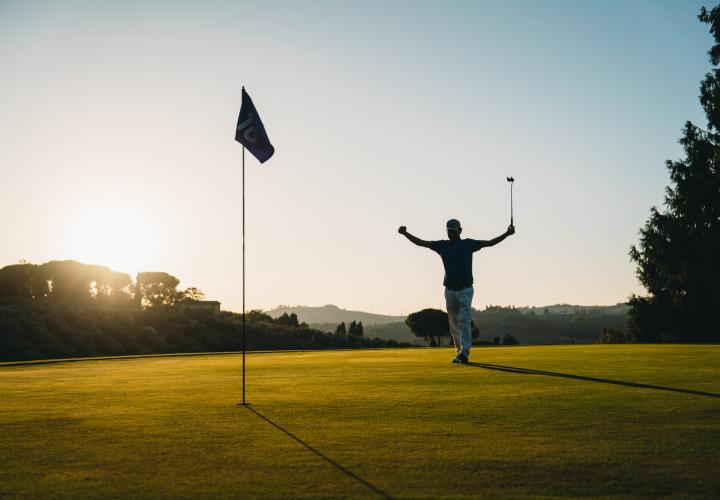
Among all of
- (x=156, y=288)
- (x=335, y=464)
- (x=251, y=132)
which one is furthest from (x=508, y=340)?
(x=335, y=464)

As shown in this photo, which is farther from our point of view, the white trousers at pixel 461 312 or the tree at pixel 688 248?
the tree at pixel 688 248

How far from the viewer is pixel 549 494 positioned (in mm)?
4348

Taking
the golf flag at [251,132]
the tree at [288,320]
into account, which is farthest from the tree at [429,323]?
the golf flag at [251,132]

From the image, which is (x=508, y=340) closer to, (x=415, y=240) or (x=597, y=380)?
(x=415, y=240)

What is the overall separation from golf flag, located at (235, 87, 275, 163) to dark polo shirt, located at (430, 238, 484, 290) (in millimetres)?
5265

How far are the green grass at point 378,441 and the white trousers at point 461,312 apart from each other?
443cm

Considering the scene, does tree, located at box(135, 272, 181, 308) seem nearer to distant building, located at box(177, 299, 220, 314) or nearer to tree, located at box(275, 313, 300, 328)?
distant building, located at box(177, 299, 220, 314)

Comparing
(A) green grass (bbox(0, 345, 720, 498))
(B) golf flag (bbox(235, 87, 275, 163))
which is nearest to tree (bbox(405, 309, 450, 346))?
(B) golf flag (bbox(235, 87, 275, 163))

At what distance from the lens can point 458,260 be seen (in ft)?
49.9

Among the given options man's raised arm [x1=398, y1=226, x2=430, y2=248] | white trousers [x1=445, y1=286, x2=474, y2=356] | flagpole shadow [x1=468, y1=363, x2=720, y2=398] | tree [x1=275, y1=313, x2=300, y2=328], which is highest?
tree [x1=275, y1=313, x2=300, y2=328]

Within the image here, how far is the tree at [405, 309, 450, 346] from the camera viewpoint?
491ft

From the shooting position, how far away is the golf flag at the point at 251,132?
11.9 m

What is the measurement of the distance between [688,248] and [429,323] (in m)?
100

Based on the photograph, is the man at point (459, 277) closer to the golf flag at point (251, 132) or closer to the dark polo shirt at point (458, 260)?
the dark polo shirt at point (458, 260)
